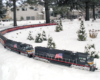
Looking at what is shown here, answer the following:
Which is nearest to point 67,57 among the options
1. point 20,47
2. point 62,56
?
point 62,56

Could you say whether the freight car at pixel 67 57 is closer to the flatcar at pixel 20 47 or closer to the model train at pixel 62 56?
the model train at pixel 62 56

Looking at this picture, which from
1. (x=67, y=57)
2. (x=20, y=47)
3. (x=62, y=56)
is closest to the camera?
(x=67, y=57)

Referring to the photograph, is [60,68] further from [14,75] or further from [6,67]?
[6,67]

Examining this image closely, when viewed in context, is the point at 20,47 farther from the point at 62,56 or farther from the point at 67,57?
the point at 67,57

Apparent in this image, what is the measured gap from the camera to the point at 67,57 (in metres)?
9.41

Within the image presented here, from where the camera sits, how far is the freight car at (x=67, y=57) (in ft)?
28.0

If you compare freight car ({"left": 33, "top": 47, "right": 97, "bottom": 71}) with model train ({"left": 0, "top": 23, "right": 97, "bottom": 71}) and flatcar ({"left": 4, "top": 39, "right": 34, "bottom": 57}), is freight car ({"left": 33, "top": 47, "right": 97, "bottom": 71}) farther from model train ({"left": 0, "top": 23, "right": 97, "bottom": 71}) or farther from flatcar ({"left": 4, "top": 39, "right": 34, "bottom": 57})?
flatcar ({"left": 4, "top": 39, "right": 34, "bottom": 57})

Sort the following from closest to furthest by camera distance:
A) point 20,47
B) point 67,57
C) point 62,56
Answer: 1. point 67,57
2. point 62,56
3. point 20,47

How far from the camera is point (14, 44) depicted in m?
13.3

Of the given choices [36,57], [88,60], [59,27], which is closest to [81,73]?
[88,60]

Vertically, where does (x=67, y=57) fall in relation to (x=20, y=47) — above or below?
below

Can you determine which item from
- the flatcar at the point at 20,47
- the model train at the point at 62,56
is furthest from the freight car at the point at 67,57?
the flatcar at the point at 20,47

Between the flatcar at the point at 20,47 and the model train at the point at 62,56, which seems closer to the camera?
the model train at the point at 62,56

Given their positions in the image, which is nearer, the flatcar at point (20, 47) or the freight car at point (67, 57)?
the freight car at point (67, 57)
